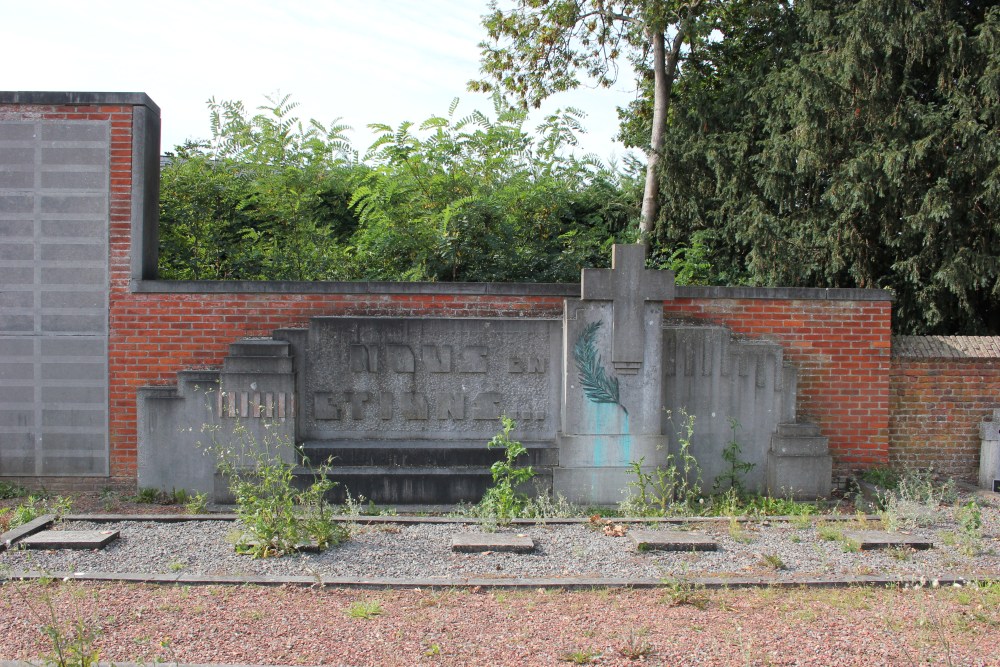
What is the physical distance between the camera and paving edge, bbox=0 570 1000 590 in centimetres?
533

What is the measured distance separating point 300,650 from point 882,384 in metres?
→ 7.18

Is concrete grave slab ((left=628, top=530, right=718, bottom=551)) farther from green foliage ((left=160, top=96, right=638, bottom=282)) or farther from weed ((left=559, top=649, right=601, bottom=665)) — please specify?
green foliage ((left=160, top=96, right=638, bottom=282))

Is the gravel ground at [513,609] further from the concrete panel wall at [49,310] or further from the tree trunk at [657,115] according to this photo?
the tree trunk at [657,115]

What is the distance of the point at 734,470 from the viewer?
333 inches

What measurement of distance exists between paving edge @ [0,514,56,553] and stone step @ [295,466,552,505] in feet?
7.37

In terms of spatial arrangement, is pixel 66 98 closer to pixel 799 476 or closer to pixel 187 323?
pixel 187 323

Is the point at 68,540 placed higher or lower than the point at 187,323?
lower

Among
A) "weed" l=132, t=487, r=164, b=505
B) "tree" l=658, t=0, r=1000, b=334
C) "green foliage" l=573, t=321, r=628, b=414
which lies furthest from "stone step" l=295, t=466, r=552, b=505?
"tree" l=658, t=0, r=1000, b=334

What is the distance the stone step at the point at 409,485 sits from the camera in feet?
26.6

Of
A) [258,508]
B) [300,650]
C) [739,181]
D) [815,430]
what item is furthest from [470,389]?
[739,181]

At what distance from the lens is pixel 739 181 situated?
41.2 ft

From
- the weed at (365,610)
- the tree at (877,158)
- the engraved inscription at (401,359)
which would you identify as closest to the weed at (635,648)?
the weed at (365,610)

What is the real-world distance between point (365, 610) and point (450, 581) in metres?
0.73

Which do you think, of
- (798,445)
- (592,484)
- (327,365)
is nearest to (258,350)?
(327,365)
